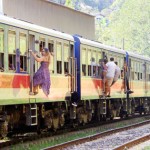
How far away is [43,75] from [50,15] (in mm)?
14022

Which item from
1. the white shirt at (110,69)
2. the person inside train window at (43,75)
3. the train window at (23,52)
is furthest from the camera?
the white shirt at (110,69)

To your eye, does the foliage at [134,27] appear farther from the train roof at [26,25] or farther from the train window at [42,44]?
the train window at [42,44]

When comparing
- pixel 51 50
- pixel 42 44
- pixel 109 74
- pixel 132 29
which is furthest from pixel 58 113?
pixel 132 29

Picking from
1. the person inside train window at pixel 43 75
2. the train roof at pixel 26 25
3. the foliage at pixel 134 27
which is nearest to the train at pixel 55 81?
the train roof at pixel 26 25

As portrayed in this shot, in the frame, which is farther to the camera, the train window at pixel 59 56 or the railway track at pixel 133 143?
the train window at pixel 59 56

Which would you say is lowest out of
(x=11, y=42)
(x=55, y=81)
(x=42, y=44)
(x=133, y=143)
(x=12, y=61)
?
(x=133, y=143)

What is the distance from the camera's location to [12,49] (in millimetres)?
14422

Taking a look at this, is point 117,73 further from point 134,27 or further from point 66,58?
point 134,27

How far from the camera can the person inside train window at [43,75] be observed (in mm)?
16031

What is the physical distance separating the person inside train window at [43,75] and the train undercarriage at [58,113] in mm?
558

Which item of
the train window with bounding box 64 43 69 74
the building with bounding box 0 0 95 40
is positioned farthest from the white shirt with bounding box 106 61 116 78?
the building with bounding box 0 0 95 40

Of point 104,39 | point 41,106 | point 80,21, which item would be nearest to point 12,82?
point 41,106

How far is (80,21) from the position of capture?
34625mm

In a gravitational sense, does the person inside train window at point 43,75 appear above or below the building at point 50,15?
→ below
